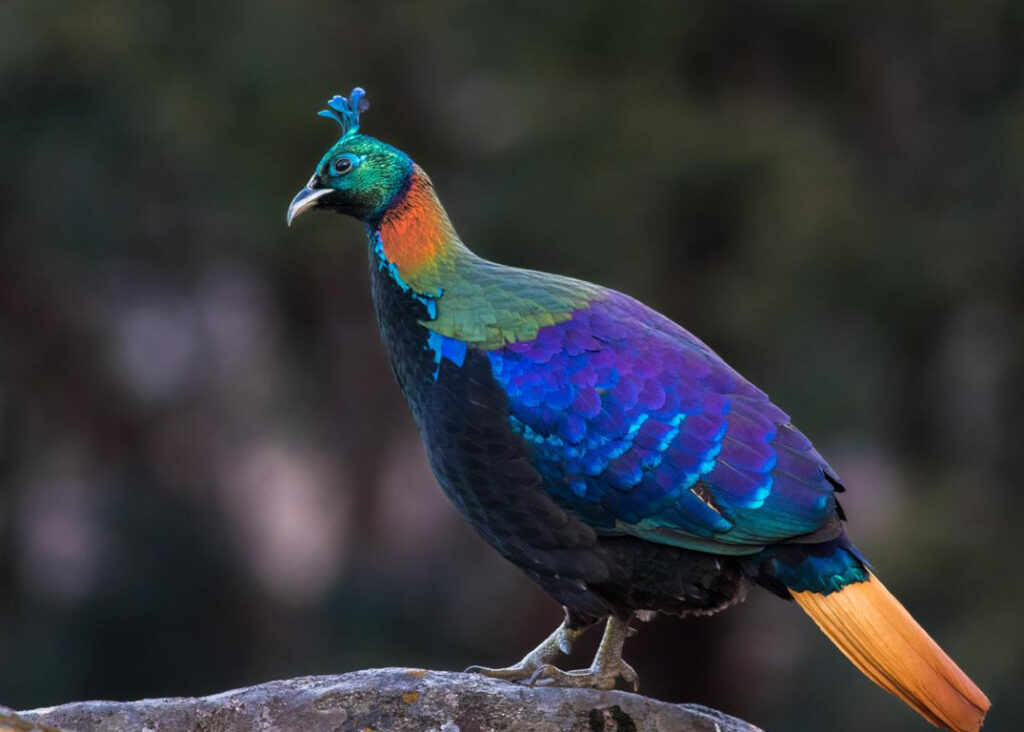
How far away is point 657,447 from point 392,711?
106 centimetres

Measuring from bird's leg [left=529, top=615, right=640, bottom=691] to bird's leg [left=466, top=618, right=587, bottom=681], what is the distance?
4cm

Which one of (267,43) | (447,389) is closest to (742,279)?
(267,43)

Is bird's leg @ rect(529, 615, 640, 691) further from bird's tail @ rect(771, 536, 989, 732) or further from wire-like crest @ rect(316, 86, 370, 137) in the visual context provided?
wire-like crest @ rect(316, 86, 370, 137)

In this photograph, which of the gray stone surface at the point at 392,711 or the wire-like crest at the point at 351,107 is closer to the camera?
the gray stone surface at the point at 392,711

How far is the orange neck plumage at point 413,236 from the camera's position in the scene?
15.5ft

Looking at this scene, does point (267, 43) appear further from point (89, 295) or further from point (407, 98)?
point (89, 295)

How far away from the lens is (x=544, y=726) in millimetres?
4594

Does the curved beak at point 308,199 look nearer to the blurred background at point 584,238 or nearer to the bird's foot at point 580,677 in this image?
the bird's foot at point 580,677

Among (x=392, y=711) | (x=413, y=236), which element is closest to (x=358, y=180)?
(x=413, y=236)

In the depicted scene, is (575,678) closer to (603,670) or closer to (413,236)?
(603,670)

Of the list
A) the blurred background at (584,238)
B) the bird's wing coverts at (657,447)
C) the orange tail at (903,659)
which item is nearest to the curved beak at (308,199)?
the bird's wing coverts at (657,447)

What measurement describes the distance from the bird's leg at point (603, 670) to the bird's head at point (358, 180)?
141 cm

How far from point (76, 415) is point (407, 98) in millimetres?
3642

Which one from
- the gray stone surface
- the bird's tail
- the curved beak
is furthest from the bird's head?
the bird's tail
